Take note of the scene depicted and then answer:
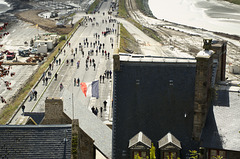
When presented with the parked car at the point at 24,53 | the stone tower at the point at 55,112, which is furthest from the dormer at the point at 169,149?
the parked car at the point at 24,53

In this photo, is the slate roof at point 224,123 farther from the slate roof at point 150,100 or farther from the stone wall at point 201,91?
the slate roof at point 150,100

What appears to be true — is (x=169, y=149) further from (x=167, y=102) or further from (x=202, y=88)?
(x=202, y=88)

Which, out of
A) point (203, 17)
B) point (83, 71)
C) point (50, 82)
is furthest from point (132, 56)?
point (203, 17)

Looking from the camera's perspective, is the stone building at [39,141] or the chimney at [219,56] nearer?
the stone building at [39,141]

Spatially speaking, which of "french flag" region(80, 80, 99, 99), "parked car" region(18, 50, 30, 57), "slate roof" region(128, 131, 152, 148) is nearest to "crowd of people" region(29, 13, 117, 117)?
"parked car" region(18, 50, 30, 57)

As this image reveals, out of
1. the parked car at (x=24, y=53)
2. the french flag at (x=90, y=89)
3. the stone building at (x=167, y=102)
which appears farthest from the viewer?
the parked car at (x=24, y=53)

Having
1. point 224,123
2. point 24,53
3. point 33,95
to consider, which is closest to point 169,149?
point 224,123

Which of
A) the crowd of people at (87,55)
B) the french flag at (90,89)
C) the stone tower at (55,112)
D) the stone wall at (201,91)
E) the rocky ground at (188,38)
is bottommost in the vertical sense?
the rocky ground at (188,38)

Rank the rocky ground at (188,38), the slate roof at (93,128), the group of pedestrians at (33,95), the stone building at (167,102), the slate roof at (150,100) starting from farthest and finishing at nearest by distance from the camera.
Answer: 1. the rocky ground at (188,38)
2. the group of pedestrians at (33,95)
3. the slate roof at (93,128)
4. the slate roof at (150,100)
5. the stone building at (167,102)
